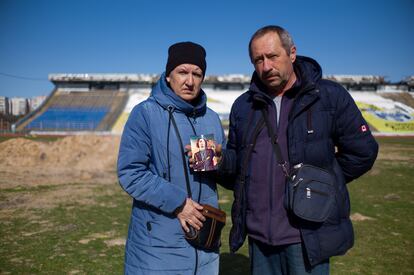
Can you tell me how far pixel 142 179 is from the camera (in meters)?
2.33

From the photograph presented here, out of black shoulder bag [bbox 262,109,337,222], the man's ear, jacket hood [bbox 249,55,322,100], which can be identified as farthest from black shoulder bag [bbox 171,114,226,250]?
the man's ear

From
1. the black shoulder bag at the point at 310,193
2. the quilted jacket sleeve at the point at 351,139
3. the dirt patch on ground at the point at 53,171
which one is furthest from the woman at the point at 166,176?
the dirt patch on ground at the point at 53,171

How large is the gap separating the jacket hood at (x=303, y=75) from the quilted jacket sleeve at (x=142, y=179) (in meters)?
0.93

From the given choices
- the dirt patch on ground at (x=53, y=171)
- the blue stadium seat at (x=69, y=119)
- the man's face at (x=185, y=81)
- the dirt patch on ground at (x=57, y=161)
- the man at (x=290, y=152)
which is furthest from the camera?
the blue stadium seat at (x=69, y=119)

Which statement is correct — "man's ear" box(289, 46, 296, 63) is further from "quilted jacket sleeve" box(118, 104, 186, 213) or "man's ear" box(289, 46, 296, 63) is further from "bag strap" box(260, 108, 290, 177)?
"quilted jacket sleeve" box(118, 104, 186, 213)

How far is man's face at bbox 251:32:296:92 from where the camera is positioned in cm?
248

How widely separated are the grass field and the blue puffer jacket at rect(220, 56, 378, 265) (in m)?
2.62

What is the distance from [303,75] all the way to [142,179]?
1376 mm

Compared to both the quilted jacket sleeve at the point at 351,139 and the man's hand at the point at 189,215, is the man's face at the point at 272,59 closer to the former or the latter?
the quilted jacket sleeve at the point at 351,139

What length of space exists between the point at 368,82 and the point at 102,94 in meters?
39.2

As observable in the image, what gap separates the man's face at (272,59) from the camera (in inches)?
97.7

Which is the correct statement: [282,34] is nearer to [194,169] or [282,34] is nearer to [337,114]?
[337,114]

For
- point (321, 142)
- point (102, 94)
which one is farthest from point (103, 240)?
point (102, 94)

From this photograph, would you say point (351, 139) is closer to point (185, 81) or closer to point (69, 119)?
point (185, 81)
